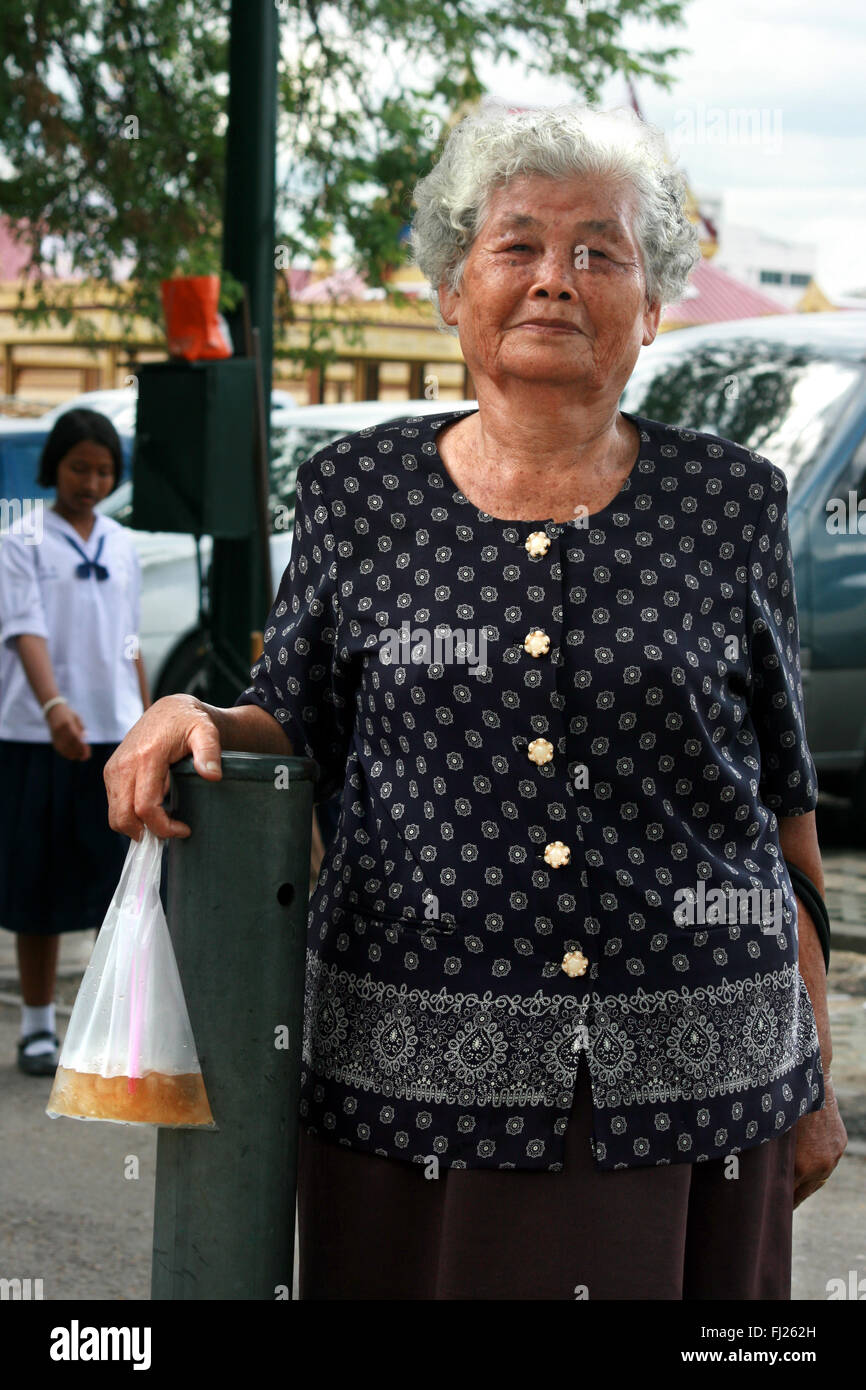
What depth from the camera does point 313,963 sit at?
2275mm

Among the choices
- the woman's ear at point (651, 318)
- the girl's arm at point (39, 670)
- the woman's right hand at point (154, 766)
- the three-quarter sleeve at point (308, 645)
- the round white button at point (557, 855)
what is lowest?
the girl's arm at point (39, 670)

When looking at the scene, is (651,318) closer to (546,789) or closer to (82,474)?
(546,789)

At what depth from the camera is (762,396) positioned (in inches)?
363

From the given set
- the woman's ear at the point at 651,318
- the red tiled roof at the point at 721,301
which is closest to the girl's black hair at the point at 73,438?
the woman's ear at the point at 651,318

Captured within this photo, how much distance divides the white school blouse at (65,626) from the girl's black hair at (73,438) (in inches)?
6.4

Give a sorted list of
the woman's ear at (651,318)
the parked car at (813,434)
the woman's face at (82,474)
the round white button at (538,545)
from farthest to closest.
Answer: the parked car at (813,434), the woman's face at (82,474), the woman's ear at (651,318), the round white button at (538,545)

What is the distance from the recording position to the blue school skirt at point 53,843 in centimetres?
586

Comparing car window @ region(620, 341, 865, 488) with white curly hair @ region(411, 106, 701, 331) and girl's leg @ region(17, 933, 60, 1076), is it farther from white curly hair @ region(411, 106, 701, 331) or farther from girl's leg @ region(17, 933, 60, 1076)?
white curly hair @ region(411, 106, 701, 331)

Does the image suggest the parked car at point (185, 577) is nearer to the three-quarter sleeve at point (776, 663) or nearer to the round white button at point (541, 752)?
the three-quarter sleeve at point (776, 663)

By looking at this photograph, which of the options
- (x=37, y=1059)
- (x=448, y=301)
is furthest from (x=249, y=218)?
(x=448, y=301)

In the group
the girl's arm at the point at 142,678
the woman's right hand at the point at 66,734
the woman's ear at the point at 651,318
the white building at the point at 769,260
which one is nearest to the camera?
Answer: the woman's ear at the point at 651,318

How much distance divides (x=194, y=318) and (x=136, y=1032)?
4.97 m

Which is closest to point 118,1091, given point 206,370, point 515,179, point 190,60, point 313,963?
point 313,963

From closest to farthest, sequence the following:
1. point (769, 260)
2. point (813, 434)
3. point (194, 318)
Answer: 1. point (194, 318)
2. point (813, 434)
3. point (769, 260)
